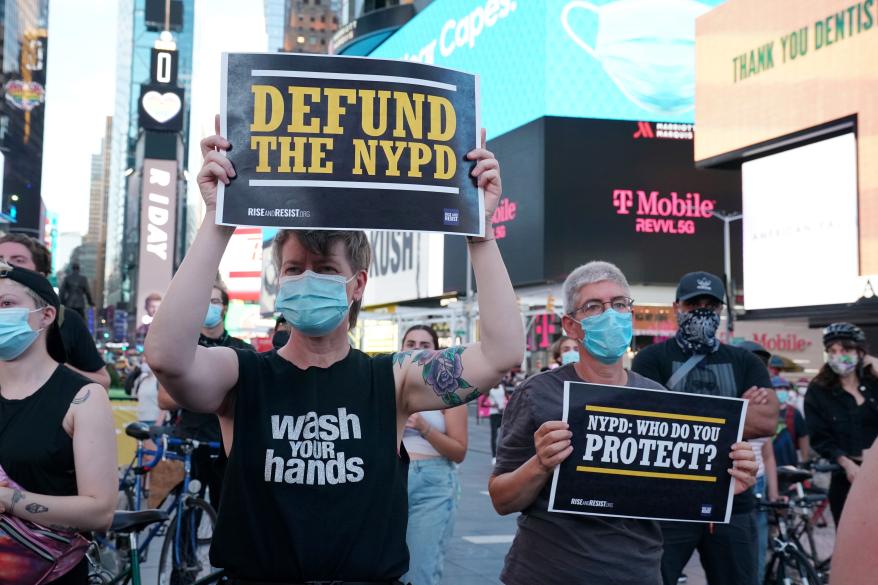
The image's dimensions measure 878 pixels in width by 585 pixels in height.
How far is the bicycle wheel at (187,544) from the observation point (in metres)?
7.01

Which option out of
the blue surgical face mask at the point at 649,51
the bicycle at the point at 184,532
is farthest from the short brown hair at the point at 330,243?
the blue surgical face mask at the point at 649,51

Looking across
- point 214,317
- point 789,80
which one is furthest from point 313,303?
point 789,80

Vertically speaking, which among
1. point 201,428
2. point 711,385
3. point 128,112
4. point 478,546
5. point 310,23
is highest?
point 310,23

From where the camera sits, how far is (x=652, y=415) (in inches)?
141

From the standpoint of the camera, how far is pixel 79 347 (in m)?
5.45

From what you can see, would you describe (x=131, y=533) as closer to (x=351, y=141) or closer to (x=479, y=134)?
(x=351, y=141)

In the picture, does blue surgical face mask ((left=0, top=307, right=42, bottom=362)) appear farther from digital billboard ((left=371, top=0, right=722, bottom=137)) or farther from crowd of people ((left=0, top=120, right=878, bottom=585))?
digital billboard ((left=371, top=0, right=722, bottom=137))

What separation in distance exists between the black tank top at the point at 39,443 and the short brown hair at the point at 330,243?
3.42 feet

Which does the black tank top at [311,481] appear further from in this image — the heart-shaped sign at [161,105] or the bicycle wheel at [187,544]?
the heart-shaped sign at [161,105]

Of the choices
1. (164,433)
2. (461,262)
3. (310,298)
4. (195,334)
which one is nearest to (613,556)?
(310,298)

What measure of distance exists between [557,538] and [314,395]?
51.5 inches

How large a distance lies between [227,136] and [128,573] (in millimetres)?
3036

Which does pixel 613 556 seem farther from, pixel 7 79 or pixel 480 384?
pixel 7 79

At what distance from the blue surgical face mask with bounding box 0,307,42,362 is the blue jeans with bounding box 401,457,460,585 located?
265 centimetres
